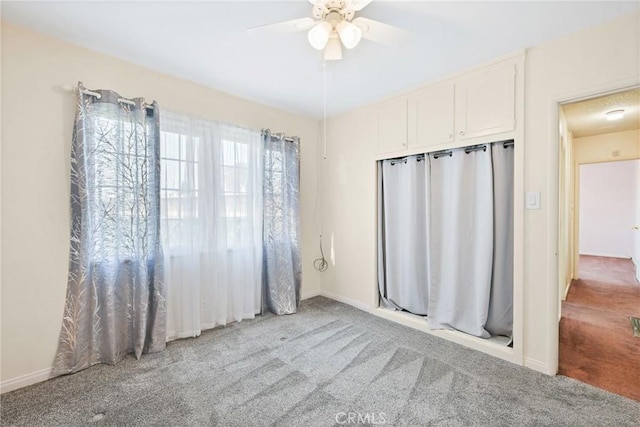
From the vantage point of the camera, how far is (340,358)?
2.27 m

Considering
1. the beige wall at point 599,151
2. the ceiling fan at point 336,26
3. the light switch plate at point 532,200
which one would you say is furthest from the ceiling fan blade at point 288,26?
the beige wall at point 599,151

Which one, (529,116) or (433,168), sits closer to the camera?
(529,116)

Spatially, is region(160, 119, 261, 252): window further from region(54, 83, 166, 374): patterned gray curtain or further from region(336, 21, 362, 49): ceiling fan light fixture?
region(336, 21, 362, 49): ceiling fan light fixture

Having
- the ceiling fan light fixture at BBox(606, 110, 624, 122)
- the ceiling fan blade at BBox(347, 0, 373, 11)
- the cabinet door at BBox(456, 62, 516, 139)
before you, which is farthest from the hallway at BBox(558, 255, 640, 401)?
the ceiling fan blade at BBox(347, 0, 373, 11)

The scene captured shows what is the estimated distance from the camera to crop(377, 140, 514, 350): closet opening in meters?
2.45

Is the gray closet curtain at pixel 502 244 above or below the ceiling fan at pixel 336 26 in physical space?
below

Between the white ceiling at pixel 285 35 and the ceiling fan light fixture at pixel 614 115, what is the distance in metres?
2.11

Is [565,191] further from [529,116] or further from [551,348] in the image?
[551,348]

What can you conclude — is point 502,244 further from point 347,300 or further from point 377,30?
point 377,30

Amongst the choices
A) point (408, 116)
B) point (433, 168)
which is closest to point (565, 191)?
point (433, 168)

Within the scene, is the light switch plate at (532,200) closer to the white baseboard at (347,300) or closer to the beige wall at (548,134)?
the beige wall at (548,134)

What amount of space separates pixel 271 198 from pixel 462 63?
2.26 metres

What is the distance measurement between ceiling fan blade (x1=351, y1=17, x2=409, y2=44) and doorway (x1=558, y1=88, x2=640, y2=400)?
5.29 ft

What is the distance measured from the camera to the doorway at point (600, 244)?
7.34 feet
